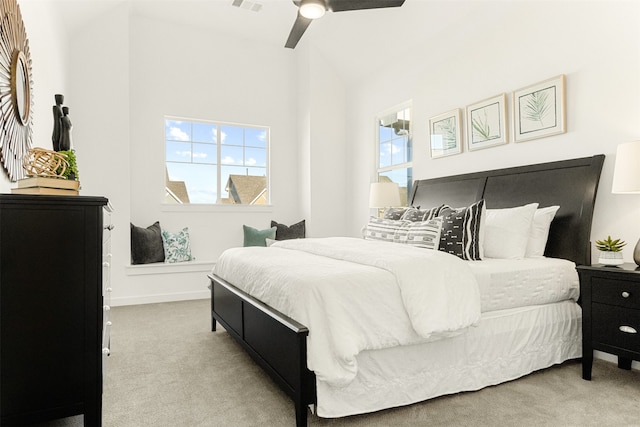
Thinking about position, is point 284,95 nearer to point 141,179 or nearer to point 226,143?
point 226,143

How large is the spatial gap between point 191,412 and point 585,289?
229 cm

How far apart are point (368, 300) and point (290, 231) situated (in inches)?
150

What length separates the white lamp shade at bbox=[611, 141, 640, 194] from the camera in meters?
2.25

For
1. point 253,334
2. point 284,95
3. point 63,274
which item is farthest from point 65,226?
point 284,95

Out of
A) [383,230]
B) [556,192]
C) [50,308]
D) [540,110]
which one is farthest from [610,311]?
[50,308]

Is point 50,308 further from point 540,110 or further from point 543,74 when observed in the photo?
point 543,74

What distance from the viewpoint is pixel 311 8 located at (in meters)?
3.30

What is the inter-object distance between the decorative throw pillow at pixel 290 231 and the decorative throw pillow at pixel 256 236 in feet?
0.37

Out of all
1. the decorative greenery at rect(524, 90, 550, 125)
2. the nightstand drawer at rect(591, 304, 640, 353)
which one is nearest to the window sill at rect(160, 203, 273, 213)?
the decorative greenery at rect(524, 90, 550, 125)

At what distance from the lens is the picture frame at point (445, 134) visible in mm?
3922

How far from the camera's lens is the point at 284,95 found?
593 centimetres

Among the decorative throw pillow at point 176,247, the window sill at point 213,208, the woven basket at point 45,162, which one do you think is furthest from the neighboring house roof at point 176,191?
the woven basket at point 45,162

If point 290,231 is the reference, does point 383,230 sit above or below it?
above

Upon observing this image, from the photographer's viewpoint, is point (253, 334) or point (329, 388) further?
point (253, 334)
